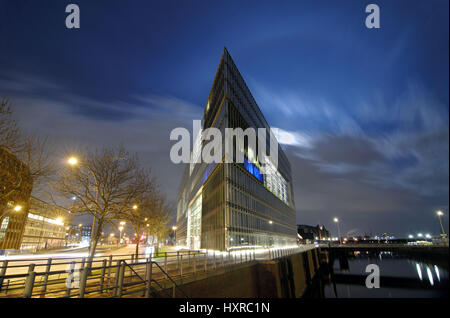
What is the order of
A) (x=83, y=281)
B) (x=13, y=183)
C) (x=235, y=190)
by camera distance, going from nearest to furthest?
(x=83, y=281) < (x=13, y=183) < (x=235, y=190)

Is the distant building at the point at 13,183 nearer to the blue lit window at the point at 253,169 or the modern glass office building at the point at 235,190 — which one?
the modern glass office building at the point at 235,190

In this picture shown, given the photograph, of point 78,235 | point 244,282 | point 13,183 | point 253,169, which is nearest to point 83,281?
point 13,183

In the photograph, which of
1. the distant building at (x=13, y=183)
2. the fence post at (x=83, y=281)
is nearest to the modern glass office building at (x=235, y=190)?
the distant building at (x=13, y=183)

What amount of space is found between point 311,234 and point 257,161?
459 feet

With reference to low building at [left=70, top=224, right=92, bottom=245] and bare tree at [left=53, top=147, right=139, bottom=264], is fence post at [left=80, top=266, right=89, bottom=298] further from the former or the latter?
low building at [left=70, top=224, right=92, bottom=245]

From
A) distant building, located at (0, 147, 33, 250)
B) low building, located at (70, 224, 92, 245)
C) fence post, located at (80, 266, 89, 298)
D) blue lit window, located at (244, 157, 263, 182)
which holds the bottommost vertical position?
low building, located at (70, 224, 92, 245)

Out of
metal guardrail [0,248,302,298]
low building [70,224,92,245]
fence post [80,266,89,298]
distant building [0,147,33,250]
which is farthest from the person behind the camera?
low building [70,224,92,245]

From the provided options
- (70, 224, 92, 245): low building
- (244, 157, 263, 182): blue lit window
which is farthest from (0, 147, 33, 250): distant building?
(70, 224, 92, 245): low building

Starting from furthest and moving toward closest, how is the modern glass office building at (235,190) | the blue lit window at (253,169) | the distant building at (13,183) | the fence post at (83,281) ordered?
the blue lit window at (253,169)
the modern glass office building at (235,190)
the distant building at (13,183)
the fence post at (83,281)

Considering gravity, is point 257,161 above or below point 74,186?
above

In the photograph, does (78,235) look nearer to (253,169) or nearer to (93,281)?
(253,169)
